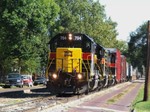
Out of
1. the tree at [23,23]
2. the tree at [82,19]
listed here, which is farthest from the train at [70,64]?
the tree at [82,19]

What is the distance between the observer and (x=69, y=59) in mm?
29281

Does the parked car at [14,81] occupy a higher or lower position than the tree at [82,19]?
lower

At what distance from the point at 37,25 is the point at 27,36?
4.09 meters

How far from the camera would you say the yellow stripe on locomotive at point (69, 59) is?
29.3 meters

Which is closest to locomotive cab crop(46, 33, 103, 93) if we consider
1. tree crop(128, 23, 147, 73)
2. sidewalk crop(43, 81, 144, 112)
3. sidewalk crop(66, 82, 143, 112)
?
sidewalk crop(43, 81, 144, 112)

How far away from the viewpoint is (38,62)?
81.4 metres

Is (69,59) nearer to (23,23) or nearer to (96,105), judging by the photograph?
(96,105)

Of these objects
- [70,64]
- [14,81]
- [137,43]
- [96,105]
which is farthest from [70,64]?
[137,43]

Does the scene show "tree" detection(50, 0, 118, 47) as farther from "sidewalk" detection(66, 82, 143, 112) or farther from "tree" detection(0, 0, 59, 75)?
"sidewalk" detection(66, 82, 143, 112)

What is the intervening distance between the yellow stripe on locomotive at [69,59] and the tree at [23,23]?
19430 millimetres

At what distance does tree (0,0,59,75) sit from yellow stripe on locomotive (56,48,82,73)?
63.7ft

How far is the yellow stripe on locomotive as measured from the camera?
2928 cm

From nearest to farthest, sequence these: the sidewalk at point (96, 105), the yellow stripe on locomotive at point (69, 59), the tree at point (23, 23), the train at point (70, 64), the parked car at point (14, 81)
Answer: the sidewalk at point (96, 105)
the train at point (70, 64)
the yellow stripe on locomotive at point (69, 59)
the tree at point (23, 23)
the parked car at point (14, 81)

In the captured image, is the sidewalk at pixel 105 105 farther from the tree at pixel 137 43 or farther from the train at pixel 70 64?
the tree at pixel 137 43
